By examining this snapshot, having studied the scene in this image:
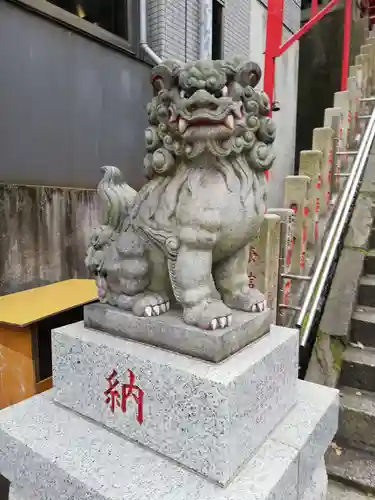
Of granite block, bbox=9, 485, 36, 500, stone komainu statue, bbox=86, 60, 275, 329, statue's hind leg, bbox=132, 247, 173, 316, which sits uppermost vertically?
stone komainu statue, bbox=86, 60, 275, 329

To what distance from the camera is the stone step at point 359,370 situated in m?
2.30

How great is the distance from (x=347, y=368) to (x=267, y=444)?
1.20 metres

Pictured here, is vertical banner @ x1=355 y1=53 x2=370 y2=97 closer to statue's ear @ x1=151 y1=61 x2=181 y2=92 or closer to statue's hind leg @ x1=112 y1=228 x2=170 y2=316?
statue's ear @ x1=151 y1=61 x2=181 y2=92

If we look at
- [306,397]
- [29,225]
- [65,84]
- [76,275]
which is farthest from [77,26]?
[306,397]

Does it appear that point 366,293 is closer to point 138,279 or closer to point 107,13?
point 138,279

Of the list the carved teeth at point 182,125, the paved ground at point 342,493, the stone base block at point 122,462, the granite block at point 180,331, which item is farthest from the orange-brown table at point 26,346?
the paved ground at point 342,493

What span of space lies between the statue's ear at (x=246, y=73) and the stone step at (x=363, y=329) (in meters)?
1.78

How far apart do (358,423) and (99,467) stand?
1.53m

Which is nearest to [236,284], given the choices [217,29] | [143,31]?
[143,31]

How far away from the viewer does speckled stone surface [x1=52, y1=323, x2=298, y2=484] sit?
45.7 inches

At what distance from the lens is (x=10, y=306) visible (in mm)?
2135

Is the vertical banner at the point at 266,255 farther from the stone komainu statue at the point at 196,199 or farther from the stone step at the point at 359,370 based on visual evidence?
the stone komainu statue at the point at 196,199

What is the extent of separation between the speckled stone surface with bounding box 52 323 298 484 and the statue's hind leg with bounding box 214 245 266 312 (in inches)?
5.8

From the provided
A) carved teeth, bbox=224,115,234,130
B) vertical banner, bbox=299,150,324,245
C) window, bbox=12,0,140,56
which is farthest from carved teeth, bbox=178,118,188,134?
window, bbox=12,0,140,56
